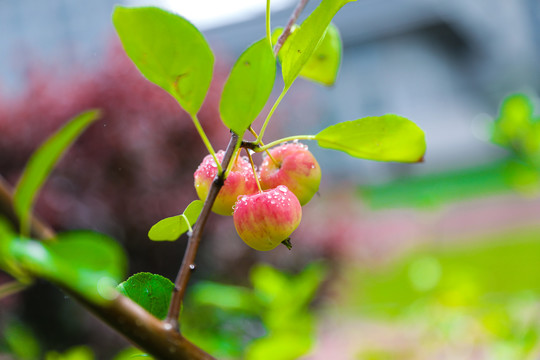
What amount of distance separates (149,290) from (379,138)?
13cm

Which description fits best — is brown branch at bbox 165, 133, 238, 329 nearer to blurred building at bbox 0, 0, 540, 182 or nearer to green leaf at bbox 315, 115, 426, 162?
green leaf at bbox 315, 115, 426, 162

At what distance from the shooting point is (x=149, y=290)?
9.5 inches

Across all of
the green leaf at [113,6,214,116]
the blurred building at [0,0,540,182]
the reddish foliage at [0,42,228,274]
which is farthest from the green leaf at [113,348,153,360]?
the blurred building at [0,0,540,182]

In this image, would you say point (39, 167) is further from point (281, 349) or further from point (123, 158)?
point (123, 158)

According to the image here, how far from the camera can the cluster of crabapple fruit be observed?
24 centimetres

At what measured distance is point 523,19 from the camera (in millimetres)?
10281

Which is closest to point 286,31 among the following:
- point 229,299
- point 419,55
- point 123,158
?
point 229,299

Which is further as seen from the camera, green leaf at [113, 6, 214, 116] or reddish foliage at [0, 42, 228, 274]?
reddish foliage at [0, 42, 228, 274]

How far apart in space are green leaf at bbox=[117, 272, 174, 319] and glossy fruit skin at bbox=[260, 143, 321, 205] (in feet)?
0.24

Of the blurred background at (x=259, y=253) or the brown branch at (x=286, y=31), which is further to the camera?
the blurred background at (x=259, y=253)

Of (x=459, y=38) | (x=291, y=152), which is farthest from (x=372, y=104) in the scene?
(x=291, y=152)

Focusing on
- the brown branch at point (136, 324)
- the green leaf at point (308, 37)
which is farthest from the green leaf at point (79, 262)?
the green leaf at point (308, 37)

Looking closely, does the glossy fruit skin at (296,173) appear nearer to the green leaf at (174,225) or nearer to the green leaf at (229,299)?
the green leaf at (174,225)

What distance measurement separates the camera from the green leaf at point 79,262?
0.43 ft
